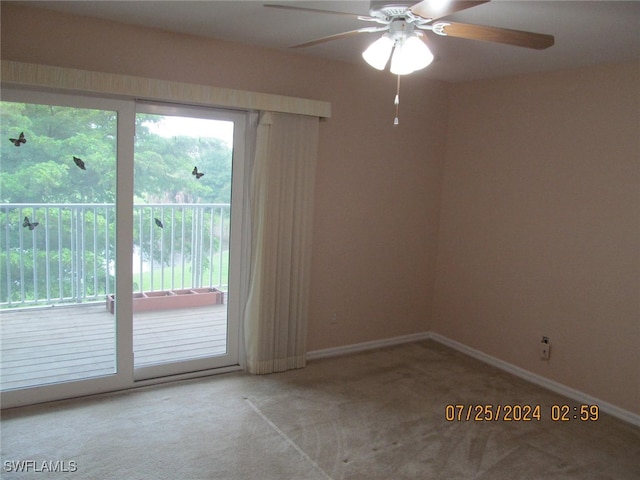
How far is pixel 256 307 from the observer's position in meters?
3.76

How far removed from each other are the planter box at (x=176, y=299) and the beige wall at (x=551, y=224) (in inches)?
89.2

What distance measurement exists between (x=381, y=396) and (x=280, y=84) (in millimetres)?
2453

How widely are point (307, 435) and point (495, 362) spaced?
2073 mm

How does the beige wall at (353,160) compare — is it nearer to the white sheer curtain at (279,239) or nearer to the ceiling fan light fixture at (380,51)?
the white sheer curtain at (279,239)

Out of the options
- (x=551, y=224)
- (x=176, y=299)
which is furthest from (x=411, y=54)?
(x=176, y=299)

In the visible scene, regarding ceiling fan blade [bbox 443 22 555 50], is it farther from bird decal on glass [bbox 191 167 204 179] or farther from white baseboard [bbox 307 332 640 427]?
white baseboard [bbox 307 332 640 427]

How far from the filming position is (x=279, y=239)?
3779 mm

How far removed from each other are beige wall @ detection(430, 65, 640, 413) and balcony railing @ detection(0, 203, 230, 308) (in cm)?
224

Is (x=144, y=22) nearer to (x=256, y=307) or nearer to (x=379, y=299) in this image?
(x=256, y=307)

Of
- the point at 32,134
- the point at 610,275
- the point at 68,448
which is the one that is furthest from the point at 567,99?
the point at 68,448

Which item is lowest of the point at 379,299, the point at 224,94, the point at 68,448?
the point at 68,448

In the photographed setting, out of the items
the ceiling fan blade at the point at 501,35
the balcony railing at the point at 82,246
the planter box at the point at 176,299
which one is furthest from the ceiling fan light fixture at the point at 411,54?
the planter box at the point at 176,299

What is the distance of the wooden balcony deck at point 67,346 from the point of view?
130 inches

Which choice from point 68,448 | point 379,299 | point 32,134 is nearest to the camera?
point 68,448
